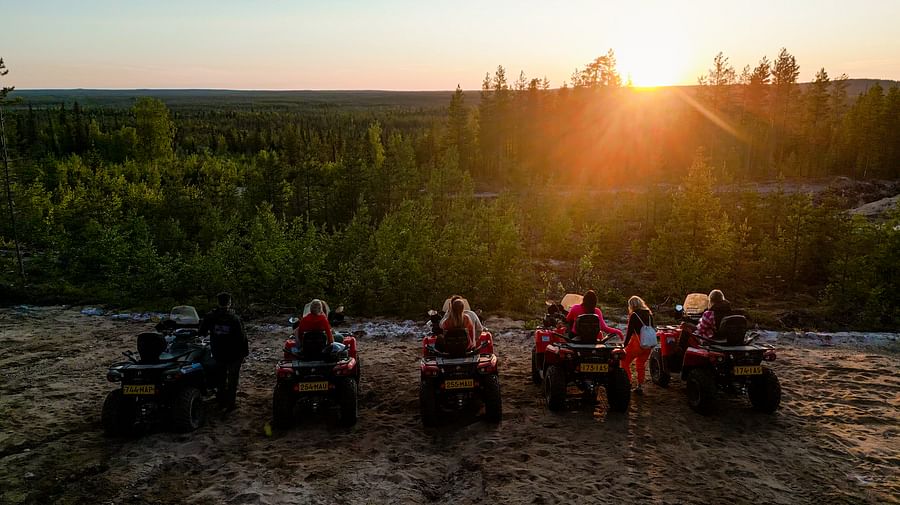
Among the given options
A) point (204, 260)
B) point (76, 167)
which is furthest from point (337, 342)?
point (76, 167)

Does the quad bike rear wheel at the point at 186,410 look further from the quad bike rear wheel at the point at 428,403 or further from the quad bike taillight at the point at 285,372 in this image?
the quad bike rear wheel at the point at 428,403

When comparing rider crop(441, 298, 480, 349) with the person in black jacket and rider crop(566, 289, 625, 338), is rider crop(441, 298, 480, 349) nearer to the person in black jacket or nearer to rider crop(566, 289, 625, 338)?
rider crop(566, 289, 625, 338)

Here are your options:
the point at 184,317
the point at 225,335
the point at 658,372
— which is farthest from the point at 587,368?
the point at 184,317

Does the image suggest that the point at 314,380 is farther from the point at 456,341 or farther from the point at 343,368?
the point at 456,341

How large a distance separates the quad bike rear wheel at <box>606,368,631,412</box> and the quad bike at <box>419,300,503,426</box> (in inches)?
72.1

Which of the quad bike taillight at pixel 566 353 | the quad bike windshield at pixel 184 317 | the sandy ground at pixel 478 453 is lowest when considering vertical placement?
the sandy ground at pixel 478 453

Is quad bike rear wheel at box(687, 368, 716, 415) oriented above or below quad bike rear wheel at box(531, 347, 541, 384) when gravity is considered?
above

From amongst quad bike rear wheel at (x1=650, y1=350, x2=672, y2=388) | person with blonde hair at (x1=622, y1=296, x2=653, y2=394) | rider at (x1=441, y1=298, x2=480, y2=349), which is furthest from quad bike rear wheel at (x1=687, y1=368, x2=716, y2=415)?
rider at (x1=441, y1=298, x2=480, y2=349)

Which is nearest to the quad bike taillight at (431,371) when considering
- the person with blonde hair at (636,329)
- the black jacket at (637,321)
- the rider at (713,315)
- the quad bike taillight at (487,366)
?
the quad bike taillight at (487,366)

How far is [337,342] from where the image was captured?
30.9 ft

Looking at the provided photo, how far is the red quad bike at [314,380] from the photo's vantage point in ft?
27.3

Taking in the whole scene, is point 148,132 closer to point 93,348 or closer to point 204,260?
point 204,260

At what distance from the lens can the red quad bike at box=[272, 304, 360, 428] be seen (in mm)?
8336

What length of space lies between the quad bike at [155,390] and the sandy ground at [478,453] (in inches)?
12.1
